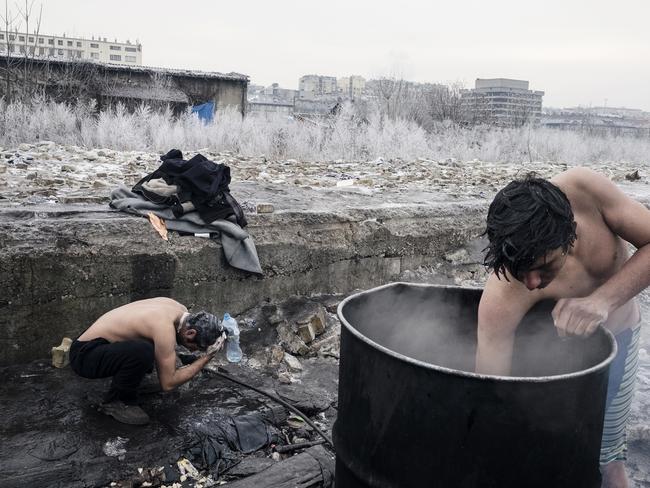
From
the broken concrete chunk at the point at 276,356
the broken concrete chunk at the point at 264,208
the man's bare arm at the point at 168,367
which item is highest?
the broken concrete chunk at the point at 264,208

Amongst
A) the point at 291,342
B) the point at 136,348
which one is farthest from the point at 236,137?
the point at 136,348

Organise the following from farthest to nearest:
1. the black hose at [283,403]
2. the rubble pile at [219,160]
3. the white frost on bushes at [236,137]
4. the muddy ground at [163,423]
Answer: the white frost on bushes at [236,137], the rubble pile at [219,160], the black hose at [283,403], the muddy ground at [163,423]

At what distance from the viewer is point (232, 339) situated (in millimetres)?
3752

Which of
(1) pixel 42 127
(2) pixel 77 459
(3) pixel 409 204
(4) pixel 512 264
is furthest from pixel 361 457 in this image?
(1) pixel 42 127

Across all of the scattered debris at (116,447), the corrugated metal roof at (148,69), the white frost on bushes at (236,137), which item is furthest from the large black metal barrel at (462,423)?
the corrugated metal roof at (148,69)

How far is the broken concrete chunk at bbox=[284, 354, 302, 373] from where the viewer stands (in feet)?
13.1

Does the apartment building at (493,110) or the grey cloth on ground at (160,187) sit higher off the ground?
the apartment building at (493,110)

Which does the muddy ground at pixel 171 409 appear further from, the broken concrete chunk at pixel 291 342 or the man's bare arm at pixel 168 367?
the man's bare arm at pixel 168 367

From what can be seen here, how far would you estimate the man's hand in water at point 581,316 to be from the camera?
1.84 metres

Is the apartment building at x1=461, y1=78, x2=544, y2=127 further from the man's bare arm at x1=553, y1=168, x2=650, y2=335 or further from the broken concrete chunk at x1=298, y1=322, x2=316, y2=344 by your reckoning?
the man's bare arm at x1=553, y1=168, x2=650, y2=335

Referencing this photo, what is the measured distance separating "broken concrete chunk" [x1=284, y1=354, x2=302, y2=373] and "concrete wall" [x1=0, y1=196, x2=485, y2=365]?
0.51 m

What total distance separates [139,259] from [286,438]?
1.51m

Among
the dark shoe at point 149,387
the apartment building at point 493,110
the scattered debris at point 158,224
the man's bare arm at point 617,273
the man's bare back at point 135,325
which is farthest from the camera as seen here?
the apartment building at point 493,110

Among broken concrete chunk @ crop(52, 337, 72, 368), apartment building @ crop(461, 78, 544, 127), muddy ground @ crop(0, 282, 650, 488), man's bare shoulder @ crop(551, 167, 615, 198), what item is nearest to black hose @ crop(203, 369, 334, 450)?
muddy ground @ crop(0, 282, 650, 488)
